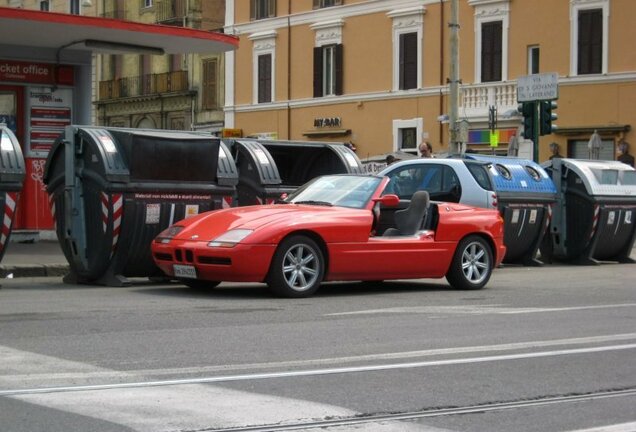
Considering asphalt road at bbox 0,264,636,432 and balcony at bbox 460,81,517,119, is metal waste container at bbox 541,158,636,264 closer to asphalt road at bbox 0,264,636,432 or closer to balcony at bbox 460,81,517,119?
asphalt road at bbox 0,264,636,432

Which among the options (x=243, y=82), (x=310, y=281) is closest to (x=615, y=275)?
(x=310, y=281)

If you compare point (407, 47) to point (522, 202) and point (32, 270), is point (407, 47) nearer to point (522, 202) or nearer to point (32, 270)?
point (522, 202)

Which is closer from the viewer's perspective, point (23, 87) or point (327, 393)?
point (327, 393)

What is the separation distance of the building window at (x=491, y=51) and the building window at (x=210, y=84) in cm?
1525

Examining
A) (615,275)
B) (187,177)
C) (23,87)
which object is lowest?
(615,275)

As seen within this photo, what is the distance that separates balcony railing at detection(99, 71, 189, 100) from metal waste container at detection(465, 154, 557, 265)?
36.5 m

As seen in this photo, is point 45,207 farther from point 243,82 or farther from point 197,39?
point 243,82

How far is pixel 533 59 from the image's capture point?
42.0m

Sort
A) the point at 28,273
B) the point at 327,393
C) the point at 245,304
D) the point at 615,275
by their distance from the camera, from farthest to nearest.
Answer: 1. the point at 615,275
2. the point at 28,273
3. the point at 245,304
4. the point at 327,393

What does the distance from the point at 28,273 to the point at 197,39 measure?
6637 millimetres

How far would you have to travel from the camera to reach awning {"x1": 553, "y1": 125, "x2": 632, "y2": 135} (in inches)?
1531

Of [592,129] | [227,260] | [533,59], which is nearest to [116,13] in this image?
[533,59]

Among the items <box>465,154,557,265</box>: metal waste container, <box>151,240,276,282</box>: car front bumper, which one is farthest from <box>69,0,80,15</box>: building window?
<box>151,240,276,282</box>: car front bumper

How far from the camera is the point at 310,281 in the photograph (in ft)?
44.2
